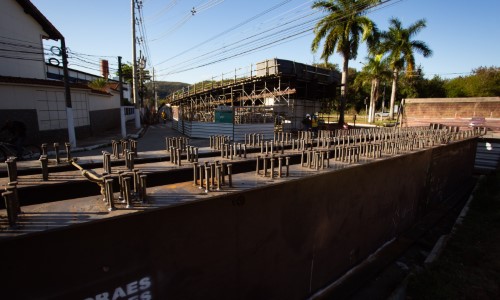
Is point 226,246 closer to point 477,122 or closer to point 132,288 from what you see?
point 132,288

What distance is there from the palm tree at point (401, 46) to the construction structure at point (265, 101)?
9391mm

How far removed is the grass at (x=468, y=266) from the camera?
3.64m

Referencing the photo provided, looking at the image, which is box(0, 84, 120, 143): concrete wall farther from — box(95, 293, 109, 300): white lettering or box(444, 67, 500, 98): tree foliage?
box(444, 67, 500, 98): tree foliage

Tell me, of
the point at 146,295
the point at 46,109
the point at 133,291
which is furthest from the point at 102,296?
the point at 46,109

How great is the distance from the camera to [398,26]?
29578 millimetres

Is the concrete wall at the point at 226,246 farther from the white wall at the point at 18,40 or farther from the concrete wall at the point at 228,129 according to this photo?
the white wall at the point at 18,40

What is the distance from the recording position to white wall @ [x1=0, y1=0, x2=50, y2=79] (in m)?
15.1

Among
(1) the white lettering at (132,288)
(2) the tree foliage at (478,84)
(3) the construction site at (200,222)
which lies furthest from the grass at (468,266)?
(2) the tree foliage at (478,84)

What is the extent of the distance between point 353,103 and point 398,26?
95.9 feet

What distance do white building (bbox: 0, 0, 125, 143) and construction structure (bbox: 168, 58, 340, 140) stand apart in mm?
6618

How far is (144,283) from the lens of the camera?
192 centimetres

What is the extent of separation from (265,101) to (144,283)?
22.0 meters

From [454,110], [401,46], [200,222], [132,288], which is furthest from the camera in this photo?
[401,46]

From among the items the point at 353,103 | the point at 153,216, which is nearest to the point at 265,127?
the point at 153,216
